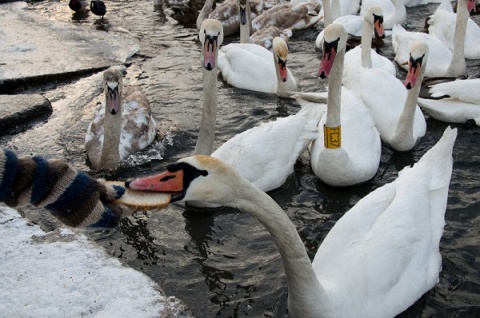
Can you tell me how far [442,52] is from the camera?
10195 mm

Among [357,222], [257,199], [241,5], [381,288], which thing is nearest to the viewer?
[257,199]

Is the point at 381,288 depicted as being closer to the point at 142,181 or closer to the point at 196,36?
the point at 142,181

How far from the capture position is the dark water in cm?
508

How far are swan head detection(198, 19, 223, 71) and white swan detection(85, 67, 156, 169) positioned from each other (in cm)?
101

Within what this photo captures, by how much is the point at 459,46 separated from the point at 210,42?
4.33 m

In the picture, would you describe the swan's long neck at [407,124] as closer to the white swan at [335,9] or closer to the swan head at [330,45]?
the swan head at [330,45]

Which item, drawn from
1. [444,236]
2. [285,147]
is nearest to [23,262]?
[285,147]

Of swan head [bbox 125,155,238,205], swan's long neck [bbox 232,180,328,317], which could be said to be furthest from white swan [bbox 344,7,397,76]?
swan head [bbox 125,155,238,205]

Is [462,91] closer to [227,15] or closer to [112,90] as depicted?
[112,90]

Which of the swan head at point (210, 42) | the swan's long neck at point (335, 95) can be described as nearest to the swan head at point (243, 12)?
the swan head at point (210, 42)

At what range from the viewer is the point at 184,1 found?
16000 mm

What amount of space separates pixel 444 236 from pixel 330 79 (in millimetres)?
1955

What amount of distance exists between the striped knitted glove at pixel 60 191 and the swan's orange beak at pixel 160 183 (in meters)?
0.13

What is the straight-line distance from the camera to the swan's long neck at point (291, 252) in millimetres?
3605
